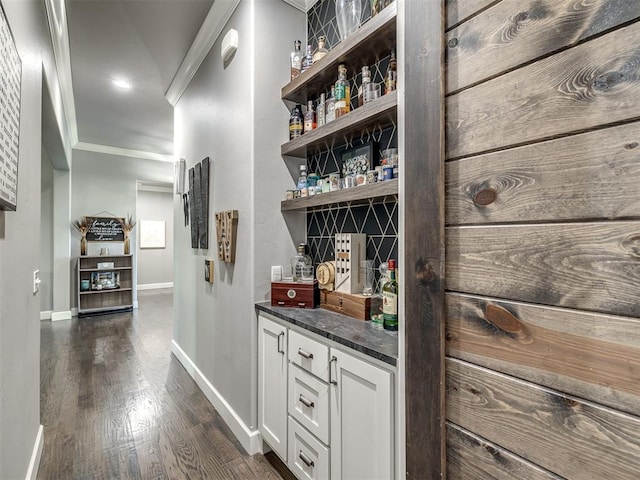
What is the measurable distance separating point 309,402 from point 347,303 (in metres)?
0.51

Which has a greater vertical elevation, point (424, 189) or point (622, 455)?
point (424, 189)

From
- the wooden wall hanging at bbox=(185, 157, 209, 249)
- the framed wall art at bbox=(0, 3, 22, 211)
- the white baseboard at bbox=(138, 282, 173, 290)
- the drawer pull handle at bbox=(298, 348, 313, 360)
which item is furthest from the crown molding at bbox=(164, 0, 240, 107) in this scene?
the white baseboard at bbox=(138, 282, 173, 290)

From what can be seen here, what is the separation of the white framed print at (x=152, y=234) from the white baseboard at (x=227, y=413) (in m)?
5.33

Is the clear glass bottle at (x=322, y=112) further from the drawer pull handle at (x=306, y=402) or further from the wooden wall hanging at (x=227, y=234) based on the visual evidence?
the drawer pull handle at (x=306, y=402)

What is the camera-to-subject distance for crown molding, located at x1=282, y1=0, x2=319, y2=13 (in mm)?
2097

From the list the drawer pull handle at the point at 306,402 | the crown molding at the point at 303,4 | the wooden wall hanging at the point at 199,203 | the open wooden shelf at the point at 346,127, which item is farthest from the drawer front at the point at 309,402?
the crown molding at the point at 303,4

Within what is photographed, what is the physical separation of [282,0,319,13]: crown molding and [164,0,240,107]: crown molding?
360 mm

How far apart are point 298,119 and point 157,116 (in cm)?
326

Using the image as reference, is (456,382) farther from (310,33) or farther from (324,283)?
(310,33)

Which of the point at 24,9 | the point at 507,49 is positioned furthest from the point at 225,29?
the point at 507,49

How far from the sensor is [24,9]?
4.59ft

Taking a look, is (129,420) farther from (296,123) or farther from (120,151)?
(120,151)

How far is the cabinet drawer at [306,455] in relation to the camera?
1.42 metres

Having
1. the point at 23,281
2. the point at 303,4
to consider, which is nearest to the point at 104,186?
the point at 23,281
